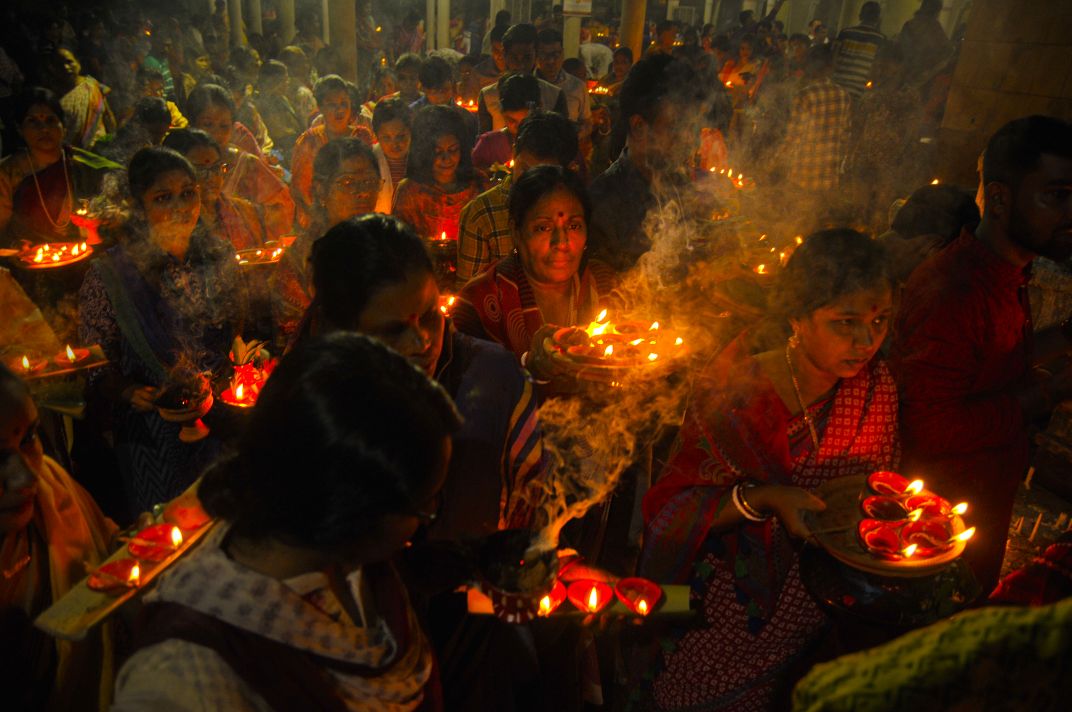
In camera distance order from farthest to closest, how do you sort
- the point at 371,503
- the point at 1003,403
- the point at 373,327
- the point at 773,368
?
the point at 1003,403 < the point at 773,368 < the point at 373,327 < the point at 371,503

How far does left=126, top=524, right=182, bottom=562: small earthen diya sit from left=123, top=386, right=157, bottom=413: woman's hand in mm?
1090

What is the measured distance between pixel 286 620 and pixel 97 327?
2.75m

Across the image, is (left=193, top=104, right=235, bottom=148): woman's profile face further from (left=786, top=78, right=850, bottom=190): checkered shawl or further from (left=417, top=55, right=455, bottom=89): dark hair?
(left=786, top=78, right=850, bottom=190): checkered shawl

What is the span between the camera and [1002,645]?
29.6 inches

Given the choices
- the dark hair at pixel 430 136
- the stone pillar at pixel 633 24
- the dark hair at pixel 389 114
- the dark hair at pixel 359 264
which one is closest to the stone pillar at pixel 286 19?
the stone pillar at pixel 633 24

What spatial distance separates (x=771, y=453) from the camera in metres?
2.60

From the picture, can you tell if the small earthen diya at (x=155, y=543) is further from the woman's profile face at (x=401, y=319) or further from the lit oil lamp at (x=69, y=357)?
the lit oil lamp at (x=69, y=357)

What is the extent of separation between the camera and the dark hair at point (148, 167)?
3.71m

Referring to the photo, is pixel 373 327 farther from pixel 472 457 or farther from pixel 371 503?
pixel 371 503

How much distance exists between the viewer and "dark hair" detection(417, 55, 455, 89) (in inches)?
324

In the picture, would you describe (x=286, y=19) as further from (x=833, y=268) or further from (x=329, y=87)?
(x=833, y=268)

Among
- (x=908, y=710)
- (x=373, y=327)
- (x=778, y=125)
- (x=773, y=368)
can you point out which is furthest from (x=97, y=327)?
(x=778, y=125)

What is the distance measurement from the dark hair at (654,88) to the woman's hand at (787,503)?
10.1ft

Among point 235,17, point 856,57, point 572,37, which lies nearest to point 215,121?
point 856,57
